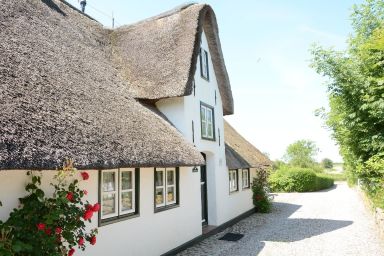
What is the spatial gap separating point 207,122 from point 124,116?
17.9ft

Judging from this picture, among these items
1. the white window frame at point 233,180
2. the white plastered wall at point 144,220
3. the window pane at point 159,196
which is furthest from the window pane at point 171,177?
the white window frame at point 233,180

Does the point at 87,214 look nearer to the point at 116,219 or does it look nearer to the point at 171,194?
the point at 116,219

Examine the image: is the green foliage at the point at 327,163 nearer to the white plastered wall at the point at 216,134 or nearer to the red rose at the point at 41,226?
the white plastered wall at the point at 216,134

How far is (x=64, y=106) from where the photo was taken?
6.44m

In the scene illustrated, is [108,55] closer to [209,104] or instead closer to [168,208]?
[209,104]

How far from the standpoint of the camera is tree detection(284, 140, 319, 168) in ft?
206

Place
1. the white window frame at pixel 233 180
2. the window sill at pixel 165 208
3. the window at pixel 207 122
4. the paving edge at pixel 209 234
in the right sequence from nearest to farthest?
the window sill at pixel 165 208
the paving edge at pixel 209 234
the window at pixel 207 122
the white window frame at pixel 233 180

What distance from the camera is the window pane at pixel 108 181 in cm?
747

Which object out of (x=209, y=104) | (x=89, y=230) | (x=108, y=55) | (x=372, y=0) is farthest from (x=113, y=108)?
(x=372, y=0)

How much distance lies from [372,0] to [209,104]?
7614mm

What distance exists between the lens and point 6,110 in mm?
4926

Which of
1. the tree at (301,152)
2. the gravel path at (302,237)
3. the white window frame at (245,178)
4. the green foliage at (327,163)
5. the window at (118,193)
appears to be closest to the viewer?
the window at (118,193)

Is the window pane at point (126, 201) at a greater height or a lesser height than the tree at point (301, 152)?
lesser

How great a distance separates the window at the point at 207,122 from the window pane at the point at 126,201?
4.70 meters
